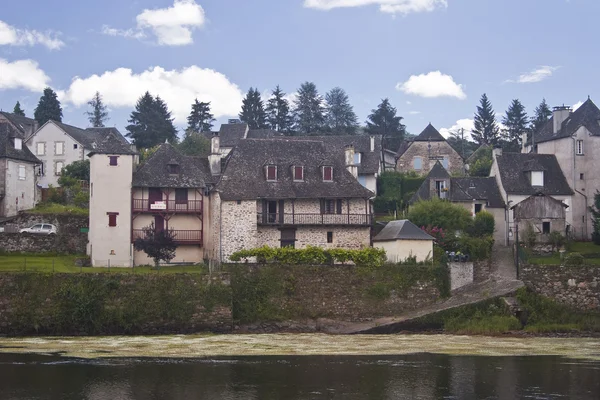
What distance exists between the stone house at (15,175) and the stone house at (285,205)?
696 inches

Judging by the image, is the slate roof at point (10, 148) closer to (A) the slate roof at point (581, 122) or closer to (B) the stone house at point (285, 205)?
(B) the stone house at point (285, 205)

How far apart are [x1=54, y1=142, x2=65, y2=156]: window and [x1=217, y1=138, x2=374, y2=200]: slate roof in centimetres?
2829

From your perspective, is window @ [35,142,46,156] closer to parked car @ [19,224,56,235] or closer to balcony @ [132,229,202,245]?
parked car @ [19,224,56,235]

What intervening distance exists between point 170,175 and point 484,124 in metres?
69.4

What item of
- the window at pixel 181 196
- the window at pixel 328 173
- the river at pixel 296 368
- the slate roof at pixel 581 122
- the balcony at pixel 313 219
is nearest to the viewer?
the river at pixel 296 368

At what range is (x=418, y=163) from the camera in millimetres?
87938

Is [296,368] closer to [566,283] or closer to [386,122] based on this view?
[566,283]

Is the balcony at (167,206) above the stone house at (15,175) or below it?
below

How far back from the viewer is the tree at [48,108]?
4031 inches

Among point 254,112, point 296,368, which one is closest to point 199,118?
point 254,112

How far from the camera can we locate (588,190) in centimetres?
6812

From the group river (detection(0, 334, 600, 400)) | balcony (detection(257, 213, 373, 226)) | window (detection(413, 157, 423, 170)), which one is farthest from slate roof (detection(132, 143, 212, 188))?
window (detection(413, 157, 423, 170))

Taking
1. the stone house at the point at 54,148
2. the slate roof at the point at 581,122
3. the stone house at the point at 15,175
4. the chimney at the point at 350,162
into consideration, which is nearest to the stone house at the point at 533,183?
the slate roof at the point at 581,122

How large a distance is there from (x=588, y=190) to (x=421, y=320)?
2551 cm
